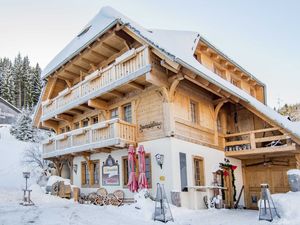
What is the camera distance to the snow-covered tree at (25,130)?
39062 millimetres

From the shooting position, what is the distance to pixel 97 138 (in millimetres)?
14289

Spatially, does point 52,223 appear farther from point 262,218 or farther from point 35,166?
point 35,166

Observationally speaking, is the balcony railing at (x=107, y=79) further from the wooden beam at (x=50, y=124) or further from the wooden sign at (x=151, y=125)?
the wooden sign at (x=151, y=125)

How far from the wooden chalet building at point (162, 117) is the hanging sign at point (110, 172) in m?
0.04

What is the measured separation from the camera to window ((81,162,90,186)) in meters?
16.9

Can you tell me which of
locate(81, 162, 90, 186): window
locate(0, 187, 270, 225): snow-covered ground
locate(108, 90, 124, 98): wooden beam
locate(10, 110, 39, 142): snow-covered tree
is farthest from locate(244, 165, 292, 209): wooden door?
locate(10, 110, 39, 142): snow-covered tree

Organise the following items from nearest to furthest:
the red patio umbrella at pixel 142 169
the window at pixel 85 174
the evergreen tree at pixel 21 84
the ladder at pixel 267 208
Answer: the ladder at pixel 267 208, the red patio umbrella at pixel 142 169, the window at pixel 85 174, the evergreen tree at pixel 21 84

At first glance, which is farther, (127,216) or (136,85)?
(136,85)

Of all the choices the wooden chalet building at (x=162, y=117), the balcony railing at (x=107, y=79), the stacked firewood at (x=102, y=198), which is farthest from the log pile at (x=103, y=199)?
the balcony railing at (x=107, y=79)

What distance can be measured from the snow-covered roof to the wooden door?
243 cm

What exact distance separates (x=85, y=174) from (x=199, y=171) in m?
6.48

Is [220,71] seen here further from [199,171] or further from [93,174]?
[93,174]

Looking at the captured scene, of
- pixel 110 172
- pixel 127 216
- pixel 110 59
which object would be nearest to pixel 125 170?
pixel 110 172

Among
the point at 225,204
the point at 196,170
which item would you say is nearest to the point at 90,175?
the point at 196,170
